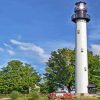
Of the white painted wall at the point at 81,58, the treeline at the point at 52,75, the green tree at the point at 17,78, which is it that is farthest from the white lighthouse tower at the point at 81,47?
the green tree at the point at 17,78

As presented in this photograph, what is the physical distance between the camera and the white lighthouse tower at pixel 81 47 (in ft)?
181

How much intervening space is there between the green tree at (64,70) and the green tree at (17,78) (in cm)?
398

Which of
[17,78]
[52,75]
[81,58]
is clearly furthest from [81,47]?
[17,78]

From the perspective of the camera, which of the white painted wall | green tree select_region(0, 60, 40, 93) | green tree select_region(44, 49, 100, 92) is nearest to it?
the white painted wall

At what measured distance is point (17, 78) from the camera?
6906 centimetres

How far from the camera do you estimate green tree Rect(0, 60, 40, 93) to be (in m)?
68.5

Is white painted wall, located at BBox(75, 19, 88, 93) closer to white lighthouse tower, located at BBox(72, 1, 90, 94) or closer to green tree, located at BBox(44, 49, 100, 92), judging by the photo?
white lighthouse tower, located at BBox(72, 1, 90, 94)

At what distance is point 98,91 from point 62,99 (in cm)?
2005

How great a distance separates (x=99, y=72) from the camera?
221 ft

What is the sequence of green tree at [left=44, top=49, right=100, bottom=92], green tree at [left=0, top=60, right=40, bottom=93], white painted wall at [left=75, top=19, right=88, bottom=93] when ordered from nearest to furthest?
white painted wall at [left=75, top=19, right=88, bottom=93]
green tree at [left=44, top=49, right=100, bottom=92]
green tree at [left=0, top=60, right=40, bottom=93]

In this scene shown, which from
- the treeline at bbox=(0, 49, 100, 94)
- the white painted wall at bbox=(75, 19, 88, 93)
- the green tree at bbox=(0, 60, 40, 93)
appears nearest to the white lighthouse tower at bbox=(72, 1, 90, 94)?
the white painted wall at bbox=(75, 19, 88, 93)

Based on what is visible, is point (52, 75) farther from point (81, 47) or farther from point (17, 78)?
point (81, 47)

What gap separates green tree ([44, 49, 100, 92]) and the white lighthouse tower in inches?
367

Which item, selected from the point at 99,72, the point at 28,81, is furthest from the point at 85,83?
the point at 28,81
